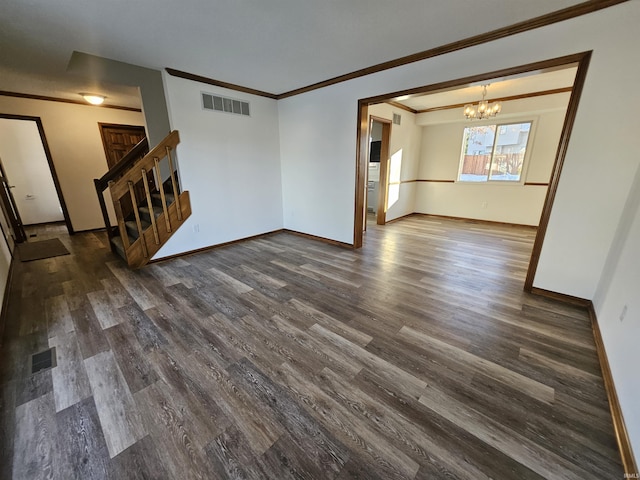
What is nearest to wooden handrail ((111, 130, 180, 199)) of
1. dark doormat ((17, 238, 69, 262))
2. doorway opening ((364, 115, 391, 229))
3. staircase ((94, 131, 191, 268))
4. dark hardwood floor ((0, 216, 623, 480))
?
staircase ((94, 131, 191, 268))

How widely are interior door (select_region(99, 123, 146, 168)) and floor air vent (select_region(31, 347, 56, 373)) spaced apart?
15.5 ft

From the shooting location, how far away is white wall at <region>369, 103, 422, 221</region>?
5.43 metres

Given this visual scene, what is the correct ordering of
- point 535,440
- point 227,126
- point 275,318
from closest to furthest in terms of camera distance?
1. point 535,440
2. point 275,318
3. point 227,126

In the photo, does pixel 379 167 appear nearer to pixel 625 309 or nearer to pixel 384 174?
pixel 384 174

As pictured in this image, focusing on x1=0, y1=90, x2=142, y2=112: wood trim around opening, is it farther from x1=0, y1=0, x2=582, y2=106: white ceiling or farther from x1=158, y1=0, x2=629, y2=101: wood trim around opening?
x1=158, y1=0, x2=629, y2=101: wood trim around opening

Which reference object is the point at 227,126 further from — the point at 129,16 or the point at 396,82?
the point at 396,82

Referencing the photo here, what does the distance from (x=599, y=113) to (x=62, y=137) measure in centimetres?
759

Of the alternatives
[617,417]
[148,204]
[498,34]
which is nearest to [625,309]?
[617,417]

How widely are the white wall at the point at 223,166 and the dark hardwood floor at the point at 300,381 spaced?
1.31 meters

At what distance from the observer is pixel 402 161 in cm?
584

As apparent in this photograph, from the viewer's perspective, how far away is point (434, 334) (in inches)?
79.1

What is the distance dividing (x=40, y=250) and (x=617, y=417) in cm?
665

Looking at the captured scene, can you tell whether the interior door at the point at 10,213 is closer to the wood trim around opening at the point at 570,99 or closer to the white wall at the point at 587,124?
the wood trim around opening at the point at 570,99

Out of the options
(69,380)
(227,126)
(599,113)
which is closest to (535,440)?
(599,113)
